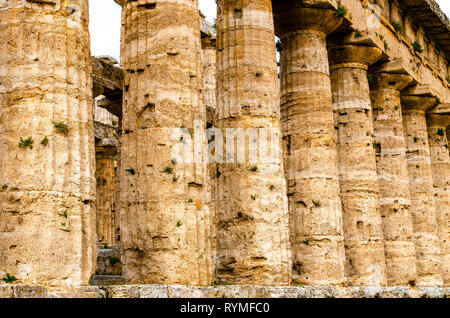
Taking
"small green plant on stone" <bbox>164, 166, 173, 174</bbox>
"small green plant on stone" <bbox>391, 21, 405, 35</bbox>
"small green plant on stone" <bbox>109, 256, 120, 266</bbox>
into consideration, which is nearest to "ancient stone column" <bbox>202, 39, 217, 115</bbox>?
"small green plant on stone" <bbox>391, 21, 405, 35</bbox>

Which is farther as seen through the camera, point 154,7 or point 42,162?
point 154,7

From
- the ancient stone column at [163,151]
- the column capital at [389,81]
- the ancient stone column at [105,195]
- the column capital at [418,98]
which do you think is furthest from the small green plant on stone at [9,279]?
the column capital at [418,98]

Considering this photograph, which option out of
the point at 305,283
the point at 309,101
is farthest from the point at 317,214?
the point at 309,101

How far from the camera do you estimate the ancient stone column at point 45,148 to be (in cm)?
881

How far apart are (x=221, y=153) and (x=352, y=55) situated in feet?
21.2

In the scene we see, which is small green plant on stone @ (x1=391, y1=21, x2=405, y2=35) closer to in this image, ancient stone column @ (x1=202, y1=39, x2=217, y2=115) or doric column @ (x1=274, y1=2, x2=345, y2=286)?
doric column @ (x1=274, y1=2, x2=345, y2=286)

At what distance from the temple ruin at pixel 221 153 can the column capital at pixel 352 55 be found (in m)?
0.04

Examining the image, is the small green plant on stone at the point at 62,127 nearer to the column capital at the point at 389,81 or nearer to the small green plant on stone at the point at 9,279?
the small green plant on stone at the point at 9,279

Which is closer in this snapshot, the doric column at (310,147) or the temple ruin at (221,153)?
the temple ruin at (221,153)

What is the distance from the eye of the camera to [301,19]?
16297 millimetres
